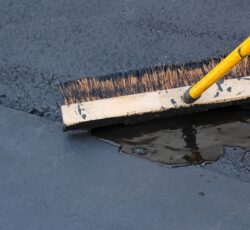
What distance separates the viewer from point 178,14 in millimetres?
3117

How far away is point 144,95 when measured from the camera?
2.47 m

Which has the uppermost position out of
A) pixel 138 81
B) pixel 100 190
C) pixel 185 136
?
pixel 138 81

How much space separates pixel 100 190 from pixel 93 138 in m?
0.31

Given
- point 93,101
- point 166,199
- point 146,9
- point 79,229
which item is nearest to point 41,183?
point 79,229

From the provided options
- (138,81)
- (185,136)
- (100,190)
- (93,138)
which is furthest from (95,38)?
(100,190)

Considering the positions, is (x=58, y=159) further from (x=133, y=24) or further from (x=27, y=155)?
(x=133, y=24)

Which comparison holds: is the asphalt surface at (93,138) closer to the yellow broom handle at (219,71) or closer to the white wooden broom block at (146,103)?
the white wooden broom block at (146,103)

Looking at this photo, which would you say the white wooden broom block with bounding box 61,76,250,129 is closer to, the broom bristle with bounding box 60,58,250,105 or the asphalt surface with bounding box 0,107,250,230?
the broom bristle with bounding box 60,58,250,105

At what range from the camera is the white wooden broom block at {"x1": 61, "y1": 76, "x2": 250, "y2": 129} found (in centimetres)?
242

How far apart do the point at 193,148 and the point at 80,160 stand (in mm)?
616

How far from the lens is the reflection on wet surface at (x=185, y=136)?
2.50m

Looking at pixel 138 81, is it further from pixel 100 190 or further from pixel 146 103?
pixel 100 190

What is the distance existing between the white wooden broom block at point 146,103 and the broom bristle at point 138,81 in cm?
4

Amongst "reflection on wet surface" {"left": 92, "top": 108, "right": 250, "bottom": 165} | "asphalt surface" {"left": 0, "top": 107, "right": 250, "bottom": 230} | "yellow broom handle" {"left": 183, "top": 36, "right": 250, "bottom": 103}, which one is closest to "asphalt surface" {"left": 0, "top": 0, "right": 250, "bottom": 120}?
"asphalt surface" {"left": 0, "top": 107, "right": 250, "bottom": 230}
